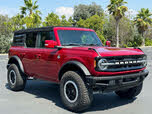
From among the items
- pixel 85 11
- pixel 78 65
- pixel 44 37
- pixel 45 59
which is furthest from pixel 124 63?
pixel 85 11

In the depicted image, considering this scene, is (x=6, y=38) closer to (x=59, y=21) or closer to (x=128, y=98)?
(x=59, y=21)

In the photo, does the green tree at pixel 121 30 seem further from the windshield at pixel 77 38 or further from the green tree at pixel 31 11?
the windshield at pixel 77 38

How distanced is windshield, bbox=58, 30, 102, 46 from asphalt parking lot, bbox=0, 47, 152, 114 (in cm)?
152

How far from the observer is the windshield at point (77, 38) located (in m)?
6.10

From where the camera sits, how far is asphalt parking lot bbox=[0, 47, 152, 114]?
209 inches

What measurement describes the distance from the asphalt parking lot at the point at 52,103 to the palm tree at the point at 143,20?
5183 cm

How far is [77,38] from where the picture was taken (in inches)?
251

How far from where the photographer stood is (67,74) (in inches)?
210

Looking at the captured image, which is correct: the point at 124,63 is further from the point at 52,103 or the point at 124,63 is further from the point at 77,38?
the point at 52,103

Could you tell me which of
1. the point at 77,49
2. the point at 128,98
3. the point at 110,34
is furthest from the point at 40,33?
the point at 110,34

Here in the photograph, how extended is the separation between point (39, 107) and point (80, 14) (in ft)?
189

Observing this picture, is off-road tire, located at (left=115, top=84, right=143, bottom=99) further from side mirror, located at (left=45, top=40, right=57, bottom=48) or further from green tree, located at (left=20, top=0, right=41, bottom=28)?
green tree, located at (left=20, top=0, right=41, bottom=28)

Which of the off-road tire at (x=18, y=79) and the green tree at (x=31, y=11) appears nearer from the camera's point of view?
the off-road tire at (x=18, y=79)

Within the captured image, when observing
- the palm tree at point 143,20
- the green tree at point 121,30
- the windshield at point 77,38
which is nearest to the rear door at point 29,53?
the windshield at point 77,38
